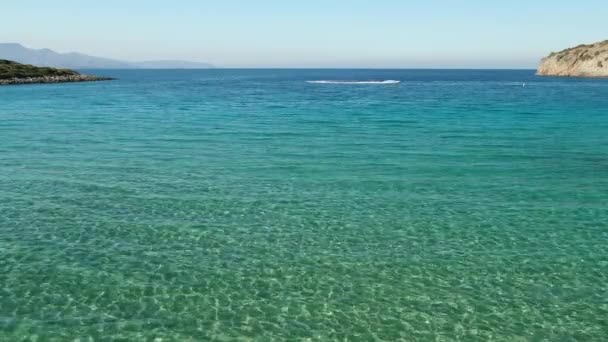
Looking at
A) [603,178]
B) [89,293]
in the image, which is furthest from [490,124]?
[89,293]

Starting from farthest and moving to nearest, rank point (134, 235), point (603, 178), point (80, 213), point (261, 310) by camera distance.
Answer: point (603, 178) → point (80, 213) → point (134, 235) → point (261, 310)

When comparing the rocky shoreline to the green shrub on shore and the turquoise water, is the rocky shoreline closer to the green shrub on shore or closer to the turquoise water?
the green shrub on shore

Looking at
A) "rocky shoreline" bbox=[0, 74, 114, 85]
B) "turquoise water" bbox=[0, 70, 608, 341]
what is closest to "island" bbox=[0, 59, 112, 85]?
"rocky shoreline" bbox=[0, 74, 114, 85]

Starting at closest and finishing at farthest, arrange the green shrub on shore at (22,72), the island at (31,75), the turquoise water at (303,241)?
the turquoise water at (303,241) < the island at (31,75) < the green shrub on shore at (22,72)

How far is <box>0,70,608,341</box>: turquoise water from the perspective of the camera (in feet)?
47.2

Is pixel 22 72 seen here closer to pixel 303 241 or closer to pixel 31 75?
pixel 31 75

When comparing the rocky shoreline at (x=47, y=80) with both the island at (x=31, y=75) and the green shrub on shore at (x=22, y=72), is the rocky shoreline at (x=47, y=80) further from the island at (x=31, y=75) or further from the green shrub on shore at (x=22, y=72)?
the green shrub on shore at (x=22, y=72)

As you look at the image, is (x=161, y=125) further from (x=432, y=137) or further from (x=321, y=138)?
(x=432, y=137)

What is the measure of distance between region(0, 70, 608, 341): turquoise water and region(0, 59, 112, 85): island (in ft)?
373

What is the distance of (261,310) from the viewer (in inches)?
587

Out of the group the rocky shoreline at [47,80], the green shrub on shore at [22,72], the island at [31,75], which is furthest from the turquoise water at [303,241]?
the green shrub on shore at [22,72]

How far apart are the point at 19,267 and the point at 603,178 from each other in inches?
1219

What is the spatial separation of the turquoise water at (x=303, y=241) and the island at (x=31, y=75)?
11359cm

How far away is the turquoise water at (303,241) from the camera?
14375mm
